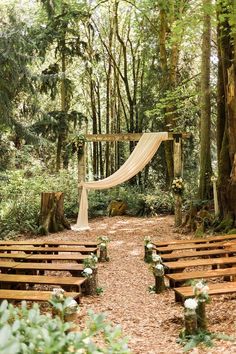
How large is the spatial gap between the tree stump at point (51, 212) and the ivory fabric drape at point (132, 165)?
46 centimetres

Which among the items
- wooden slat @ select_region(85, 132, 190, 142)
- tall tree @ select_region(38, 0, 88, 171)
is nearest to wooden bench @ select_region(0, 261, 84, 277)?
wooden slat @ select_region(85, 132, 190, 142)

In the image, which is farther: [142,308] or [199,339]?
[142,308]

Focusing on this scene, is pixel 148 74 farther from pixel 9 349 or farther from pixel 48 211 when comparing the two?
pixel 9 349

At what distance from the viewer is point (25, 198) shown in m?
9.78

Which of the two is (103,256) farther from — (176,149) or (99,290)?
(176,149)

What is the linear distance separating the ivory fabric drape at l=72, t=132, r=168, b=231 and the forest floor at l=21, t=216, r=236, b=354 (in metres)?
2.06

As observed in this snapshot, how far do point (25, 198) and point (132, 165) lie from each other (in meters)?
3.03

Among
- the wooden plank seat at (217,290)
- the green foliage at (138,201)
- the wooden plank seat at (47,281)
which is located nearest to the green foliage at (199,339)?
the wooden plank seat at (217,290)

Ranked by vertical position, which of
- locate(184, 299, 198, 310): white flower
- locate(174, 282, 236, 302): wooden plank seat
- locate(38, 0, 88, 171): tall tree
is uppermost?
locate(38, 0, 88, 171): tall tree

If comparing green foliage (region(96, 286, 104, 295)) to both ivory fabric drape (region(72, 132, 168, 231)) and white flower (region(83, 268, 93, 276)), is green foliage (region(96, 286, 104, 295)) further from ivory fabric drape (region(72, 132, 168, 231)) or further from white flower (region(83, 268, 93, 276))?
ivory fabric drape (region(72, 132, 168, 231))

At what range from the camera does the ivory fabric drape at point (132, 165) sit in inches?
343

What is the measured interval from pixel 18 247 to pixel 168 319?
302 cm

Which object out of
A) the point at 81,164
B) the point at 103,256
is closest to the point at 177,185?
the point at 81,164

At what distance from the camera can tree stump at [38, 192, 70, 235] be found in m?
8.74
